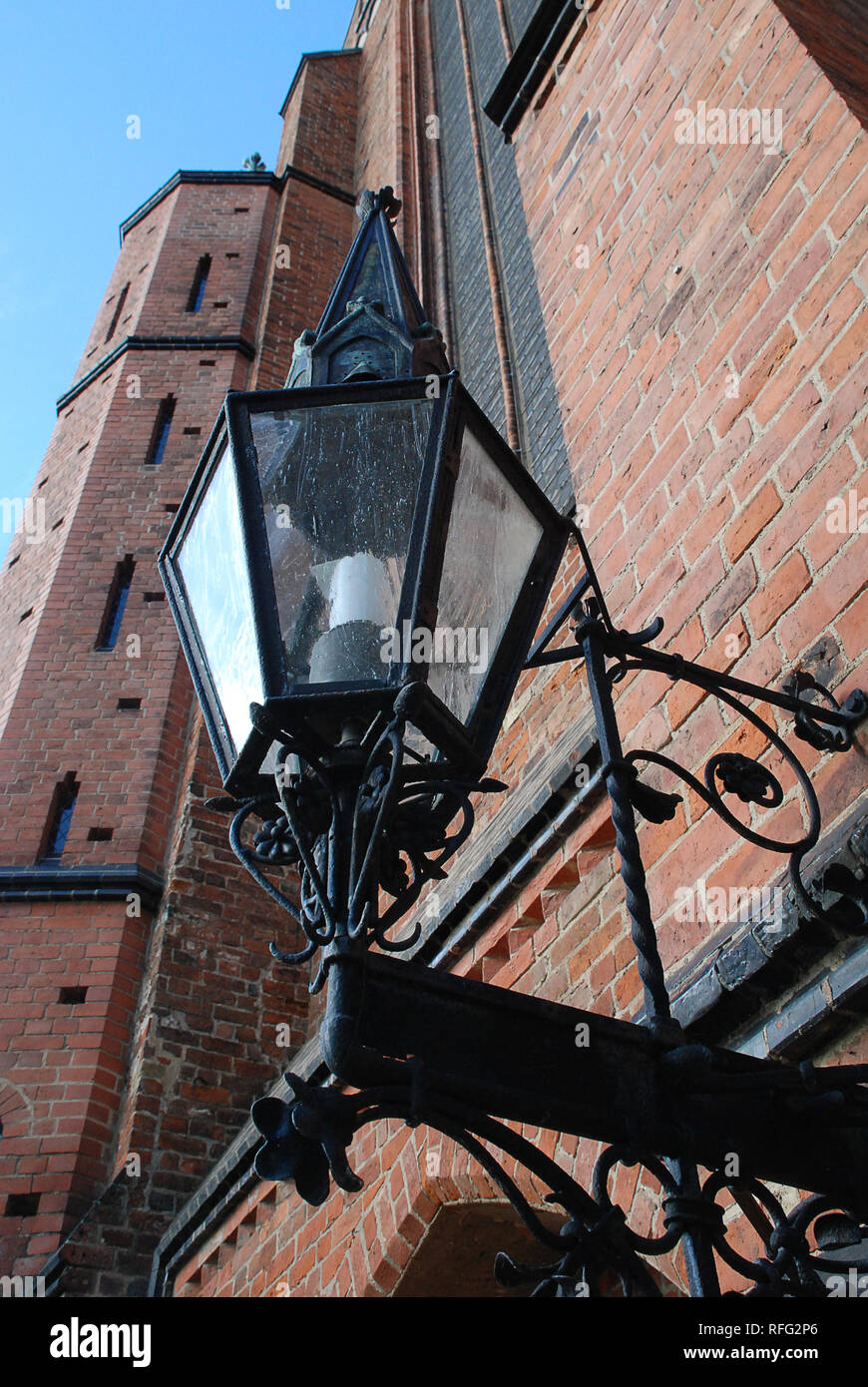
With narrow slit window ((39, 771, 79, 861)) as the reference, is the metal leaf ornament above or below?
below

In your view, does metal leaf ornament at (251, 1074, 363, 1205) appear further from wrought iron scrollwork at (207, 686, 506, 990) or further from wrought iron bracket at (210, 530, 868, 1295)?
wrought iron scrollwork at (207, 686, 506, 990)

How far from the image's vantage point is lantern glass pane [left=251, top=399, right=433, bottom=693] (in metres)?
1.76

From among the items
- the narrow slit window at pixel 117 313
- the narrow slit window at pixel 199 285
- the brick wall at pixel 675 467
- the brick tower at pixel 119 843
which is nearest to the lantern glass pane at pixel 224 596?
the brick wall at pixel 675 467

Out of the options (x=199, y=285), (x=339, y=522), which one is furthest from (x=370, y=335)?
(x=199, y=285)

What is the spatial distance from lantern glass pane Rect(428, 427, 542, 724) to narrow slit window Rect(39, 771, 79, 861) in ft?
18.5

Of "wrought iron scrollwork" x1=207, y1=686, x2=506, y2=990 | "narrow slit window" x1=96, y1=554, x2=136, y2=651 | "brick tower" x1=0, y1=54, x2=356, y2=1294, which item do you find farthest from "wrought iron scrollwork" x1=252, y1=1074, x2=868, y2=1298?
"narrow slit window" x1=96, y1=554, x2=136, y2=651

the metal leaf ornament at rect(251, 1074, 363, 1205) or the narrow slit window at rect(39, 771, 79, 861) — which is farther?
the narrow slit window at rect(39, 771, 79, 861)

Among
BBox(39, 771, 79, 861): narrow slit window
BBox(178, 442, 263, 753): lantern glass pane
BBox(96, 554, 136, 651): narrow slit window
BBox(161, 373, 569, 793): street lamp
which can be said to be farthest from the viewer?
BBox(96, 554, 136, 651): narrow slit window

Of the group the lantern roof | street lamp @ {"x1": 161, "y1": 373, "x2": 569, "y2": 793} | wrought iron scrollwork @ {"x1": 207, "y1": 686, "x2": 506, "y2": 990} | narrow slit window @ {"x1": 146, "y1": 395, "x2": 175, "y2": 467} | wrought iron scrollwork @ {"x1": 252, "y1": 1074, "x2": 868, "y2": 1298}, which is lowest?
wrought iron scrollwork @ {"x1": 252, "y1": 1074, "x2": 868, "y2": 1298}

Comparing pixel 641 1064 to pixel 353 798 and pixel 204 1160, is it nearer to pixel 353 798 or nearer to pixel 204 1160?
pixel 353 798

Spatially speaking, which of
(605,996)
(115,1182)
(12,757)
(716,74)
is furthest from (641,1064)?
(12,757)

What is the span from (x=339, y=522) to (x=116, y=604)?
23.5ft

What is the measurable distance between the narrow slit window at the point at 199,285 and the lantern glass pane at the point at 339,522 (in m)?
10.4

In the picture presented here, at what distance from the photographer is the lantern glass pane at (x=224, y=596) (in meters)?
1.83
